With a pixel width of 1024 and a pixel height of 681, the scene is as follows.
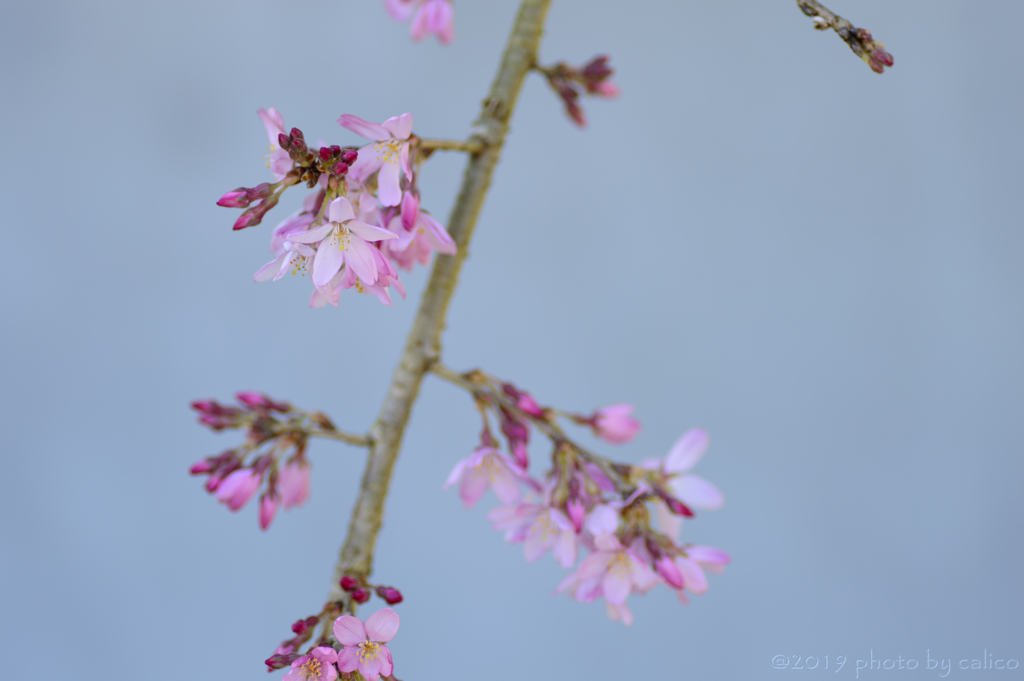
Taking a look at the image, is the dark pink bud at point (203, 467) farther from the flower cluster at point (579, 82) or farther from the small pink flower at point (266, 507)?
the flower cluster at point (579, 82)

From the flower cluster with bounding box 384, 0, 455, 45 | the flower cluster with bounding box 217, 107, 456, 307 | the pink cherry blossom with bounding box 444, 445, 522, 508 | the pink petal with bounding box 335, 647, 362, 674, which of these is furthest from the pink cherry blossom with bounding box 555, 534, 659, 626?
the flower cluster with bounding box 384, 0, 455, 45

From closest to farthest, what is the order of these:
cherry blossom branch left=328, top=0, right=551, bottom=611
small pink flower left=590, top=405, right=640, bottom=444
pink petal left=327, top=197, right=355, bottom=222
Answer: pink petal left=327, top=197, right=355, bottom=222, cherry blossom branch left=328, top=0, right=551, bottom=611, small pink flower left=590, top=405, right=640, bottom=444

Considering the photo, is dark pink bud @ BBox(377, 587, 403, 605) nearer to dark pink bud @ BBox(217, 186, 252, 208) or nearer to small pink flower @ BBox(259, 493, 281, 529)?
small pink flower @ BBox(259, 493, 281, 529)

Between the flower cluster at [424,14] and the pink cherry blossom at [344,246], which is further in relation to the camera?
the flower cluster at [424,14]

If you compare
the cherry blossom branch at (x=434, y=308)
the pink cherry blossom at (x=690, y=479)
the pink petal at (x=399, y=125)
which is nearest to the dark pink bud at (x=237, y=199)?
the pink petal at (x=399, y=125)

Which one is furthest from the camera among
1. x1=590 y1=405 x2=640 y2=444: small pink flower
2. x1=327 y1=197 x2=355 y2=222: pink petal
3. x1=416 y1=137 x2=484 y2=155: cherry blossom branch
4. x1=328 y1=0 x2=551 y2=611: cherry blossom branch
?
x1=590 y1=405 x2=640 y2=444: small pink flower

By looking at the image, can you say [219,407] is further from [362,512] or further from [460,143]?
[460,143]

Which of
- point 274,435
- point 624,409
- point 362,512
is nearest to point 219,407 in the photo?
point 274,435

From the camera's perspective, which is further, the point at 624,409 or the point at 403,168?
the point at 624,409
